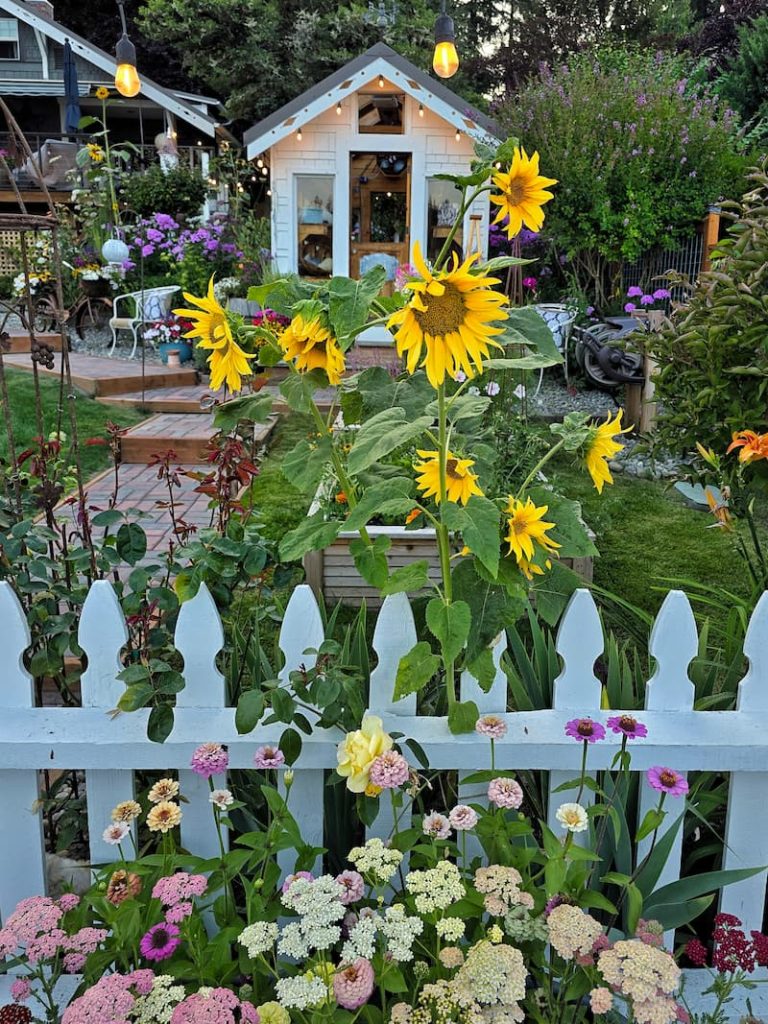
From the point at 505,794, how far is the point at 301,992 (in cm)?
42

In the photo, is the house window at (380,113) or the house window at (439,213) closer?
the house window at (380,113)

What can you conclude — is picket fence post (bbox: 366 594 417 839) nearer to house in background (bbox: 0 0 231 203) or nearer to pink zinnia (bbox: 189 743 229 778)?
pink zinnia (bbox: 189 743 229 778)

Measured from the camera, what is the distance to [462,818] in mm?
1309

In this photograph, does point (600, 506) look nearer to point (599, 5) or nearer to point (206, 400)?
point (206, 400)

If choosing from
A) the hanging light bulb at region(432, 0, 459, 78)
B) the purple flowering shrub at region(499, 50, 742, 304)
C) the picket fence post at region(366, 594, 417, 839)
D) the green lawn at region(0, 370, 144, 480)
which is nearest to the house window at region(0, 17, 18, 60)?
the purple flowering shrub at region(499, 50, 742, 304)

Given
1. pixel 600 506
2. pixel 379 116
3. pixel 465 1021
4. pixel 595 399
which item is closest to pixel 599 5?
pixel 379 116

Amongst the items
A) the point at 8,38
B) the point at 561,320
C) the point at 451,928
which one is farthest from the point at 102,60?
the point at 451,928

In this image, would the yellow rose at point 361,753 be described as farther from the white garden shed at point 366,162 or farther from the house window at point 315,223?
the house window at point 315,223

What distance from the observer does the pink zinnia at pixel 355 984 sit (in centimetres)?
110

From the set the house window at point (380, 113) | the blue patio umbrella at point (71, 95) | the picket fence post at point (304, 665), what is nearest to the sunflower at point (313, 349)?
the picket fence post at point (304, 665)

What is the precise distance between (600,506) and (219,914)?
397 centimetres

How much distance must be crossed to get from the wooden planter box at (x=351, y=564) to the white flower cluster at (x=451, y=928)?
2.22 m

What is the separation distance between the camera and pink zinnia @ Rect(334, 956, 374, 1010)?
3.59 feet

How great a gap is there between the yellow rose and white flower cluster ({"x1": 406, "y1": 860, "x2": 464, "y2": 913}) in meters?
0.19
